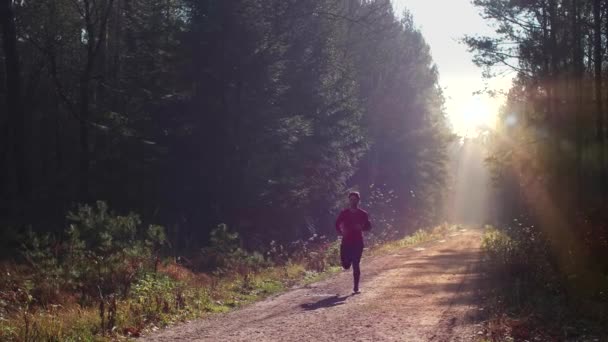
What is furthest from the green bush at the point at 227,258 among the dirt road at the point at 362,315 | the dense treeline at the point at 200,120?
the dirt road at the point at 362,315

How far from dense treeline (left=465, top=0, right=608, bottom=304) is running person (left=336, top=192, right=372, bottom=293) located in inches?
139

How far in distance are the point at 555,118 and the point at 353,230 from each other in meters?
15.3

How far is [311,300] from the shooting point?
11570 mm

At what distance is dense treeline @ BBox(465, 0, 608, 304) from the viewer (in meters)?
15.5

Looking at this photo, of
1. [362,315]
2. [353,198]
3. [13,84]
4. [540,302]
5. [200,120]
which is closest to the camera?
[362,315]

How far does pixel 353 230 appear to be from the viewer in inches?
496

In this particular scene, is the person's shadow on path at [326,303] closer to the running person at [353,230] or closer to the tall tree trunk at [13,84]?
the running person at [353,230]

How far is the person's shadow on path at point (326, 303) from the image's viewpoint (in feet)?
35.0

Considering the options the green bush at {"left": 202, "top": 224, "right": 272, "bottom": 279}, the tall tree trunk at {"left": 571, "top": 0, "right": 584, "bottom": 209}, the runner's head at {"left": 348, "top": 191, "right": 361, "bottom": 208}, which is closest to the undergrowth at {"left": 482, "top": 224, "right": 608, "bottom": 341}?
the runner's head at {"left": 348, "top": 191, "right": 361, "bottom": 208}

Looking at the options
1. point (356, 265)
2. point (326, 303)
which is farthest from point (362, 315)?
point (356, 265)

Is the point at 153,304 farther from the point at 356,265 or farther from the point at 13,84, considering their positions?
the point at 13,84

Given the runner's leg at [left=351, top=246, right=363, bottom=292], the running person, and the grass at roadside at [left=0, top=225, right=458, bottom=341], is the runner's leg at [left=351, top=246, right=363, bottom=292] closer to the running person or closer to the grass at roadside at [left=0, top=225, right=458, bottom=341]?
the running person

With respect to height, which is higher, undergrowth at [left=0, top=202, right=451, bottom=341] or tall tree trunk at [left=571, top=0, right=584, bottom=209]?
tall tree trunk at [left=571, top=0, right=584, bottom=209]

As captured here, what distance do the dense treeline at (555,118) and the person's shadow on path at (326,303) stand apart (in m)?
4.08
